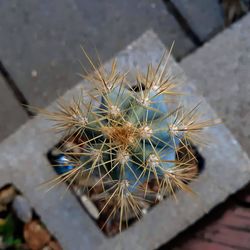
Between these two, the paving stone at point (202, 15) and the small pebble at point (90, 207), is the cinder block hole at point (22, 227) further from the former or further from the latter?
the paving stone at point (202, 15)

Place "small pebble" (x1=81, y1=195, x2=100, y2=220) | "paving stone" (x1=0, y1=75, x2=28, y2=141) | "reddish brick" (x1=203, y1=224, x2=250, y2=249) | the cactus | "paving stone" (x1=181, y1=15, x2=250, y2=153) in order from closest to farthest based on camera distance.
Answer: the cactus, "reddish brick" (x1=203, y1=224, x2=250, y2=249), "small pebble" (x1=81, y1=195, x2=100, y2=220), "paving stone" (x1=181, y1=15, x2=250, y2=153), "paving stone" (x1=0, y1=75, x2=28, y2=141)

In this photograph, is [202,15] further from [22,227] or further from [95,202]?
[22,227]

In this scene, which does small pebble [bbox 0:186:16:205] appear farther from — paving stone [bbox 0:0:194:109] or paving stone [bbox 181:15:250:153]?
paving stone [bbox 181:15:250:153]

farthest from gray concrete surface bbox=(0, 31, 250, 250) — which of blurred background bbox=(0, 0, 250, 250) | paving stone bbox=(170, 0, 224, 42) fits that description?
paving stone bbox=(170, 0, 224, 42)

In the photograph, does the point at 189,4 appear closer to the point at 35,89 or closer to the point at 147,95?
the point at 35,89

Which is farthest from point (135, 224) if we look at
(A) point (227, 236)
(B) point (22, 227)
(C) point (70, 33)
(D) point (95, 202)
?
(C) point (70, 33)

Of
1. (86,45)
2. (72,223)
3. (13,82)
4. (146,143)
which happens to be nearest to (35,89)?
(13,82)

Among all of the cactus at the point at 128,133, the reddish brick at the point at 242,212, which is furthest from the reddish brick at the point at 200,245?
the cactus at the point at 128,133
